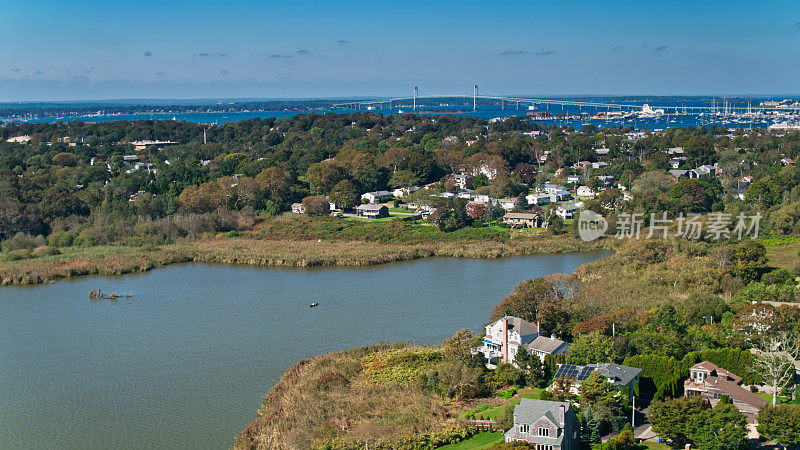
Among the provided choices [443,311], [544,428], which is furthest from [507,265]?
[544,428]

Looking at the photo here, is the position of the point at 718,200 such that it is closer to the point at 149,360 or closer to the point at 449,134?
the point at 149,360

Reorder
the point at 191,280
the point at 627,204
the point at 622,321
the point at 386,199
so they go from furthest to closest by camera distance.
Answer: the point at 386,199
the point at 627,204
the point at 191,280
the point at 622,321

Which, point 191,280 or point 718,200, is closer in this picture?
point 191,280

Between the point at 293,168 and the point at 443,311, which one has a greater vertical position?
the point at 293,168

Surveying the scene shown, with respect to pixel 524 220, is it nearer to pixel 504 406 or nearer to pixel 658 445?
pixel 504 406

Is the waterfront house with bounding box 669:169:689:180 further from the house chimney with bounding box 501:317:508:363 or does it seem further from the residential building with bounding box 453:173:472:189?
the house chimney with bounding box 501:317:508:363

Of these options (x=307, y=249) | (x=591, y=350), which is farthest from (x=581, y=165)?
(x=591, y=350)

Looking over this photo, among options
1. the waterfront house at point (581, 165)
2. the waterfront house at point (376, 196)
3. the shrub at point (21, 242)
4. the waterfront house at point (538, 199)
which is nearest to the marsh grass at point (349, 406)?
the shrub at point (21, 242)
